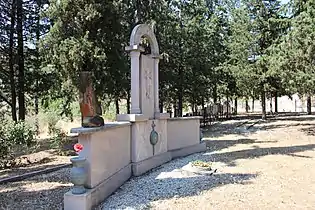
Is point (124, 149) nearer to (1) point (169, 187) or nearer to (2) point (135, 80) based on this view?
(1) point (169, 187)

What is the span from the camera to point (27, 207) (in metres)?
4.91

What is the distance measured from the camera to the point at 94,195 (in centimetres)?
464

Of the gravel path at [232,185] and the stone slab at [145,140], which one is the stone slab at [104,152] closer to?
the stone slab at [145,140]

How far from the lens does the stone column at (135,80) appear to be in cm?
704

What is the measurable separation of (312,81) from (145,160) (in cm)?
762

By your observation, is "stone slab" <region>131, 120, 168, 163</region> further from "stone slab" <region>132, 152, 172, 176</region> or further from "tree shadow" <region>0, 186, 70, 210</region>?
"tree shadow" <region>0, 186, 70, 210</region>

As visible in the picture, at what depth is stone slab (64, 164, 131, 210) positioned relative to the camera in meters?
4.32

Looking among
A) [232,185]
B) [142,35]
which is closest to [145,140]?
[232,185]

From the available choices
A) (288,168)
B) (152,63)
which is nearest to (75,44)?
(152,63)

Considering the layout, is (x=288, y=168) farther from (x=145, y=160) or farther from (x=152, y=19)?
(x=152, y=19)

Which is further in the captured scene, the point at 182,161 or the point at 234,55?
the point at 234,55

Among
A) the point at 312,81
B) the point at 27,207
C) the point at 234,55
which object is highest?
the point at 234,55

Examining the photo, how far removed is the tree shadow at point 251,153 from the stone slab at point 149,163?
1.03 metres

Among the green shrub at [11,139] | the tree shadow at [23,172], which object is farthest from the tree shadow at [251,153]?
the green shrub at [11,139]
